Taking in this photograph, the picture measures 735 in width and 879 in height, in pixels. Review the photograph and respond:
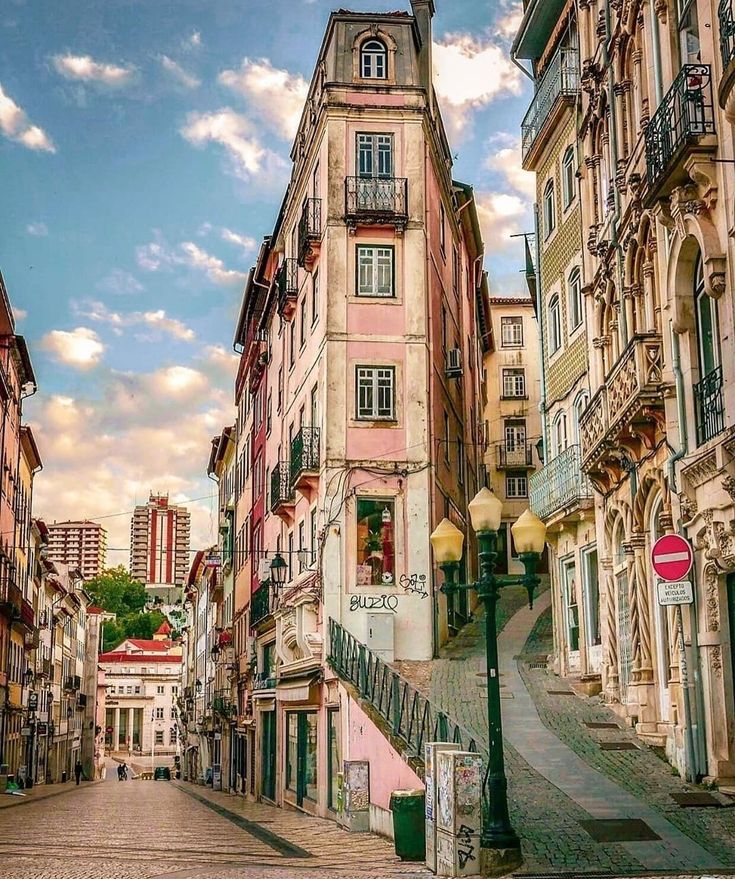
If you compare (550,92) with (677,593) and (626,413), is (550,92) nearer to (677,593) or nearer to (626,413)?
(626,413)

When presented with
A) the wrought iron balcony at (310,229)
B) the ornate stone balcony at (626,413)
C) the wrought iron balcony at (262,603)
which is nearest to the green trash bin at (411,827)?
the ornate stone balcony at (626,413)

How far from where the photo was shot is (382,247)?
3000cm

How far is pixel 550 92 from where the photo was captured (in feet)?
89.8

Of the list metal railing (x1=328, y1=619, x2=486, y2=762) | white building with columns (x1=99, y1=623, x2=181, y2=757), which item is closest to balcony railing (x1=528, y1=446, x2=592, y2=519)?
metal railing (x1=328, y1=619, x2=486, y2=762)

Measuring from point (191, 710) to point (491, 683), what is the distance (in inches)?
2869

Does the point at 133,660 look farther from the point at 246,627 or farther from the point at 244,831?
the point at 244,831

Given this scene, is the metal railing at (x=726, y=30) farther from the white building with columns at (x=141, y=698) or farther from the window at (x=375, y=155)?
the white building with columns at (x=141, y=698)

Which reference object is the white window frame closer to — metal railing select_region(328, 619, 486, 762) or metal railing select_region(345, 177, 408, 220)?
metal railing select_region(345, 177, 408, 220)

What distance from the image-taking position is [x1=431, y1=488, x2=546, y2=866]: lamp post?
13.3 m

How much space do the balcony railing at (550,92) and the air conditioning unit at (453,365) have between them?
19.9ft

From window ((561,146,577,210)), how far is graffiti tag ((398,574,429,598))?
932cm

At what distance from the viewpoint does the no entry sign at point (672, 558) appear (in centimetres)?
1545

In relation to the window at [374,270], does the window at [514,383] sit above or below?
above

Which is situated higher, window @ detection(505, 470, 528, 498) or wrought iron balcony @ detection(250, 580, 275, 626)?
window @ detection(505, 470, 528, 498)
